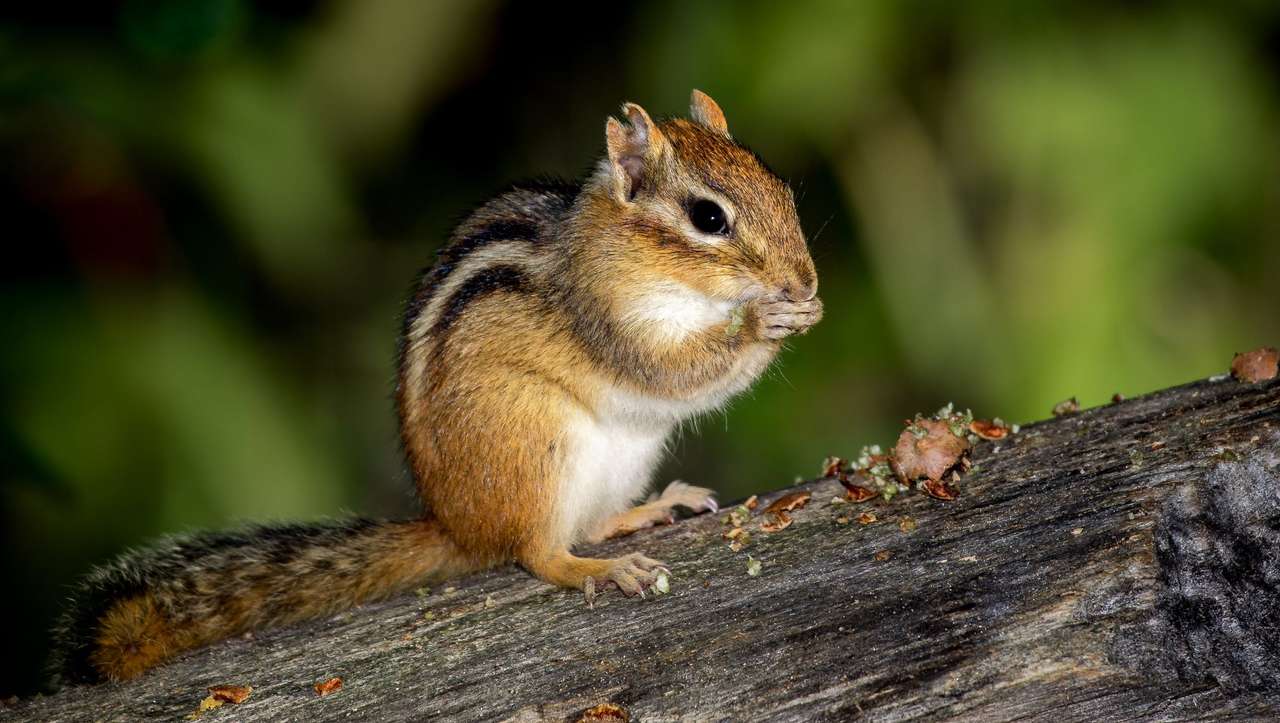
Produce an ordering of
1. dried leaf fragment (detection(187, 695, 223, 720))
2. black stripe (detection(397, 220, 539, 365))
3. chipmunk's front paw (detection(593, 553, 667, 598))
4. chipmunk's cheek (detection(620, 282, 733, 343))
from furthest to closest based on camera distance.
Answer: black stripe (detection(397, 220, 539, 365)) → chipmunk's cheek (detection(620, 282, 733, 343)) → chipmunk's front paw (detection(593, 553, 667, 598)) → dried leaf fragment (detection(187, 695, 223, 720))

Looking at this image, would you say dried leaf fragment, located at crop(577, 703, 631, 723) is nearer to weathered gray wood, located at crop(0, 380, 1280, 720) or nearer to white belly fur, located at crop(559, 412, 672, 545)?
weathered gray wood, located at crop(0, 380, 1280, 720)

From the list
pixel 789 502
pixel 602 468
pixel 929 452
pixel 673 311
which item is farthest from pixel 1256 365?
pixel 602 468

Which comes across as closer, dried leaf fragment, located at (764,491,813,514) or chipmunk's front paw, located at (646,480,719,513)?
dried leaf fragment, located at (764,491,813,514)

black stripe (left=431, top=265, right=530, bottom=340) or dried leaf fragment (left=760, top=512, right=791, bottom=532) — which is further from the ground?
black stripe (left=431, top=265, right=530, bottom=340)

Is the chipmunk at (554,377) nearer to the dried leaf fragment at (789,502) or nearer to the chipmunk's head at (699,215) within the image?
the chipmunk's head at (699,215)

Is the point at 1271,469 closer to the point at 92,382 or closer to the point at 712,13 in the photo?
the point at 712,13

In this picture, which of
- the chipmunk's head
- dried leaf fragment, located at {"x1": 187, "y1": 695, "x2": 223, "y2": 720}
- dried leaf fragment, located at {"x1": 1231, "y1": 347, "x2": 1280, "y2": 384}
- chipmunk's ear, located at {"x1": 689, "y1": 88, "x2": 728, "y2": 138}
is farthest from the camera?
chipmunk's ear, located at {"x1": 689, "y1": 88, "x2": 728, "y2": 138}

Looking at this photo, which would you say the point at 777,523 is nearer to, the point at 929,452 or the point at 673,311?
the point at 929,452

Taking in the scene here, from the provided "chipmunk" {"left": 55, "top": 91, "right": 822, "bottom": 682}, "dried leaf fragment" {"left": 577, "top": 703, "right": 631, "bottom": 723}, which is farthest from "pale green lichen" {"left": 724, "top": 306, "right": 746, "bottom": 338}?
"dried leaf fragment" {"left": 577, "top": 703, "right": 631, "bottom": 723}
